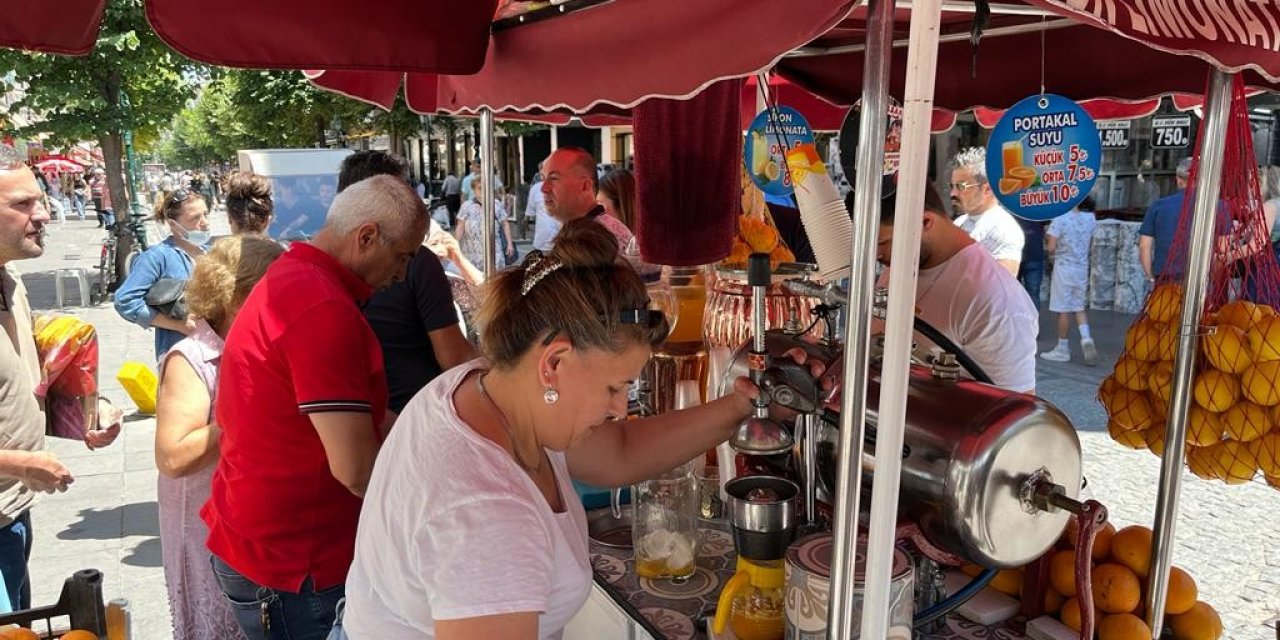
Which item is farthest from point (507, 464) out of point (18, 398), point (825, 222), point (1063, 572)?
point (18, 398)

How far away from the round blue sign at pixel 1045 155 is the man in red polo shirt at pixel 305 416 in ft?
4.90

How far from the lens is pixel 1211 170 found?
67.9 inches

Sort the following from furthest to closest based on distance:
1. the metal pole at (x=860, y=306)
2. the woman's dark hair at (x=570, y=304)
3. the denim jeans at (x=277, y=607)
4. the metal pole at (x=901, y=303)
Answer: the denim jeans at (x=277, y=607) < the woman's dark hair at (x=570, y=304) < the metal pole at (x=860, y=306) < the metal pole at (x=901, y=303)

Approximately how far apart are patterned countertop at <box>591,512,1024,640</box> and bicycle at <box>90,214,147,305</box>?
11530mm

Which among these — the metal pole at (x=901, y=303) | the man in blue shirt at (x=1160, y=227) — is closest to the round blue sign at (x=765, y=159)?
the metal pole at (x=901, y=303)

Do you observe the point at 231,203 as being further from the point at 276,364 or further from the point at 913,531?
the point at 913,531

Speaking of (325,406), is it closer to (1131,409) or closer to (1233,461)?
(1131,409)

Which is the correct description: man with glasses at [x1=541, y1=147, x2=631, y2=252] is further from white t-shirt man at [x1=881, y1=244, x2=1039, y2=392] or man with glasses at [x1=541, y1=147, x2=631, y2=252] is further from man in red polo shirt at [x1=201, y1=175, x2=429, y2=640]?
man in red polo shirt at [x1=201, y1=175, x2=429, y2=640]

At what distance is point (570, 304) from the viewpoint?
136 cm

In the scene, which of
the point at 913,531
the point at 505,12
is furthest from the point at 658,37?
the point at 913,531

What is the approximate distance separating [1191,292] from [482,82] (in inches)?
70.9

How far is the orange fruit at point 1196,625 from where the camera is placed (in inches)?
70.9

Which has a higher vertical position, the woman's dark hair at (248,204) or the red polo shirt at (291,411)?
the woman's dark hair at (248,204)

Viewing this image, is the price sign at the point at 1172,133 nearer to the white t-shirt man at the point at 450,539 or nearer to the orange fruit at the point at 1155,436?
the orange fruit at the point at 1155,436
